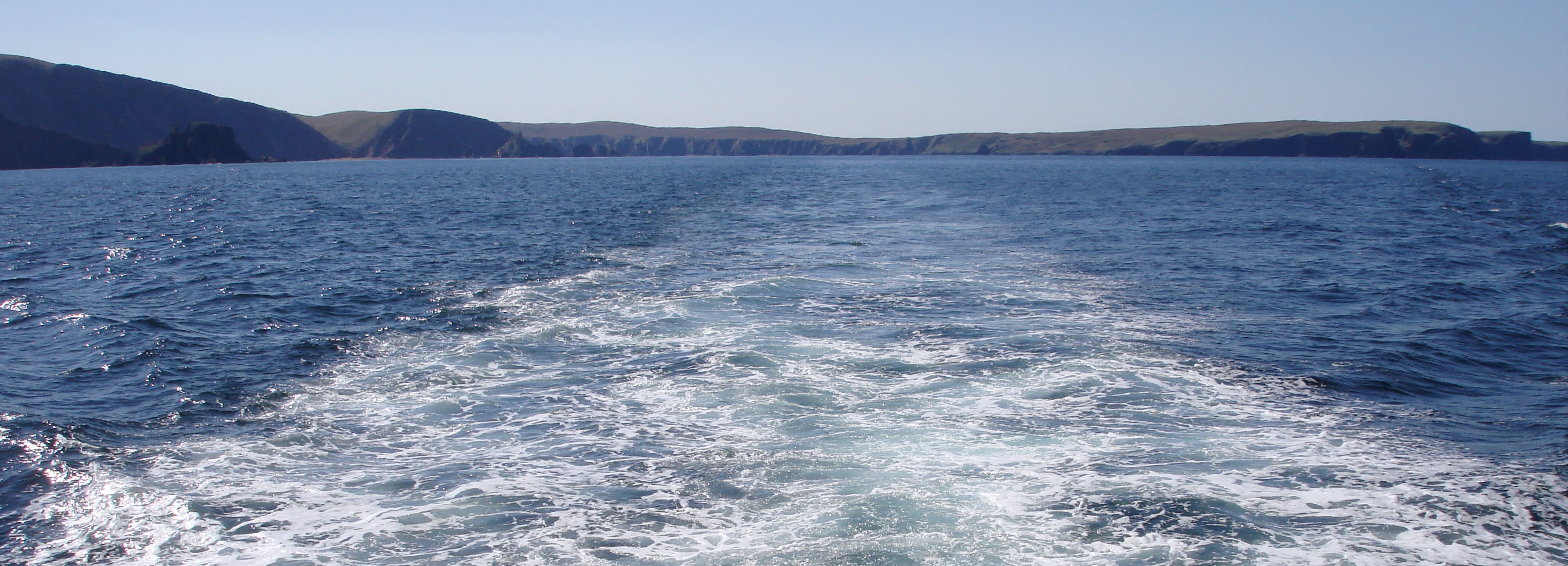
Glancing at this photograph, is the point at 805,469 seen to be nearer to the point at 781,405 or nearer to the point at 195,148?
the point at 781,405

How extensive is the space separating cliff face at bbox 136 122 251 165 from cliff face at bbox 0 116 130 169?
5722 mm

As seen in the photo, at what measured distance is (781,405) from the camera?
12133mm

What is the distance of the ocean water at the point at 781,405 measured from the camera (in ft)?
26.8

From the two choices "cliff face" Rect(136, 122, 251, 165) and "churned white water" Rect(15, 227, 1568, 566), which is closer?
"churned white water" Rect(15, 227, 1568, 566)

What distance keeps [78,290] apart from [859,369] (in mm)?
19932

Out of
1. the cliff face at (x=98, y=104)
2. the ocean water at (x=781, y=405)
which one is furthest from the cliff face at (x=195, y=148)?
the ocean water at (x=781, y=405)

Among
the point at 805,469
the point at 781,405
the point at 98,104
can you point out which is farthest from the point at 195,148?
the point at 805,469

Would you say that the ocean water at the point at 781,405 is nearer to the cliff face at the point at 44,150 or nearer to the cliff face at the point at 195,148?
the cliff face at the point at 44,150

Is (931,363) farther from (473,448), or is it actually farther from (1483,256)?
(1483,256)

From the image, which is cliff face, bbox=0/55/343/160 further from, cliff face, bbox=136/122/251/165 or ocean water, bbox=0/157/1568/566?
ocean water, bbox=0/157/1568/566

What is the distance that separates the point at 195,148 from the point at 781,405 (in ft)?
589

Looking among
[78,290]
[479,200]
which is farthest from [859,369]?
[479,200]

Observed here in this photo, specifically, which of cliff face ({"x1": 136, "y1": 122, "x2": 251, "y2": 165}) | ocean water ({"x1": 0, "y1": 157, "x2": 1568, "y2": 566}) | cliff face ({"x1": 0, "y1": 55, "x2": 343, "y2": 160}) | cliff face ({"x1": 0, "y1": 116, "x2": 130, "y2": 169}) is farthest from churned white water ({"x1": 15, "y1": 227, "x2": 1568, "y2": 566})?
cliff face ({"x1": 0, "y1": 55, "x2": 343, "y2": 160})

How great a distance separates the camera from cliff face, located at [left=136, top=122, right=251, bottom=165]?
15050 centimetres
